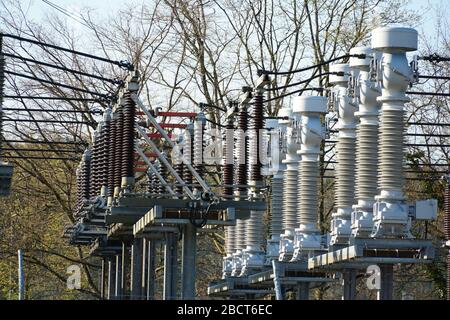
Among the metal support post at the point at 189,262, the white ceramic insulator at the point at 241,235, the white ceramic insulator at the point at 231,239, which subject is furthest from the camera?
the white ceramic insulator at the point at 231,239

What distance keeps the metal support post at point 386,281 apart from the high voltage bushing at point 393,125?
695 millimetres

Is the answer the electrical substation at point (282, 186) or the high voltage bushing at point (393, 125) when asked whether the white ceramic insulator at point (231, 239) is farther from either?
the high voltage bushing at point (393, 125)

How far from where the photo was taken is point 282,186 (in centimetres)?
2989

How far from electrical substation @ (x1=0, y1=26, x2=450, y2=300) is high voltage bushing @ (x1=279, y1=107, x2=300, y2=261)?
23mm

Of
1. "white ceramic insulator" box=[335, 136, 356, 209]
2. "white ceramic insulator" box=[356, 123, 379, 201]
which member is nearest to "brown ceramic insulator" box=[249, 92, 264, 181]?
"white ceramic insulator" box=[335, 136, 356, 209]

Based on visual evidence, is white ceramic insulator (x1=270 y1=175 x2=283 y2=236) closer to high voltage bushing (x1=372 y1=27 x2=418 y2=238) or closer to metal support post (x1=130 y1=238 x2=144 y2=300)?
metal support post (x1=130 y1=238 x2=144 y2=300)

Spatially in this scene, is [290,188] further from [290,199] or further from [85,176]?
[85,176]

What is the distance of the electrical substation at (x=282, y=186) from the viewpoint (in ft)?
67.7

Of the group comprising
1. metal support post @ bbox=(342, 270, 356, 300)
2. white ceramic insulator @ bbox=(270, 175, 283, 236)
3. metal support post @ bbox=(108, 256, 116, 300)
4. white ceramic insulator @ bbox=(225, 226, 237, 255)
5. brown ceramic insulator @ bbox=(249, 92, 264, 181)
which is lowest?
metal support post @ bbox=(108, 256, 116, 300)

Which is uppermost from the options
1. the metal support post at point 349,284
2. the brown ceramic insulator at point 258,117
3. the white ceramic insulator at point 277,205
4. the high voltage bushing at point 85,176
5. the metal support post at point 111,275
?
the brown ceramic insulator at point 258,117

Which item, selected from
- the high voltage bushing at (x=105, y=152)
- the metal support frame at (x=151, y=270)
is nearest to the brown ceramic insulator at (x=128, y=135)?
the high voltage bushing at (x=105, y=152)

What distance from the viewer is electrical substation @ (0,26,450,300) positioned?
67.7ft

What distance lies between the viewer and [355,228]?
2102 cm

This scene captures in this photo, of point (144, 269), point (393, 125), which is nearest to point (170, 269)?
point (144, 269)
